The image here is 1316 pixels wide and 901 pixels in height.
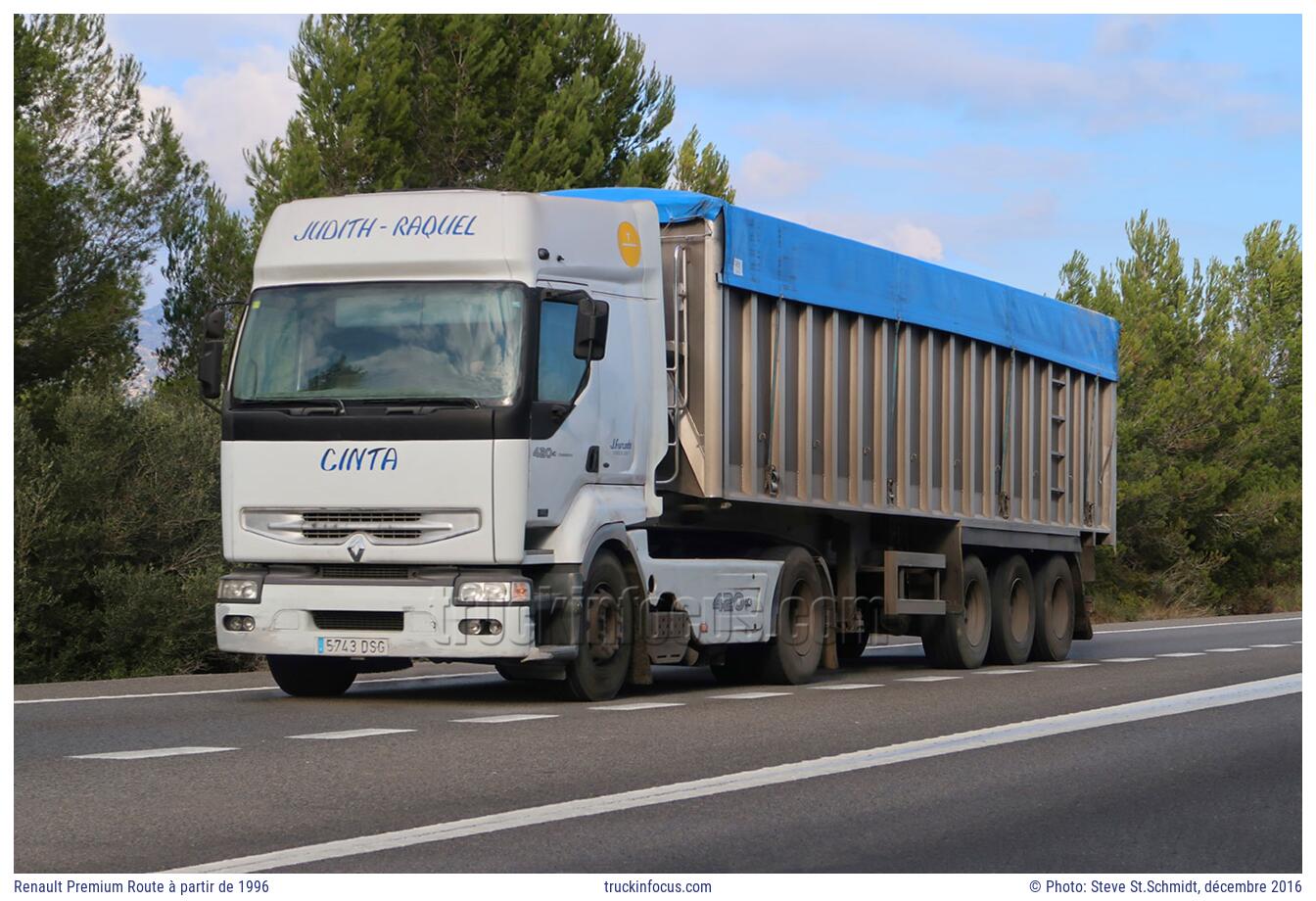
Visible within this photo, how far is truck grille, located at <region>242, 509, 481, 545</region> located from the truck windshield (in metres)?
0.72

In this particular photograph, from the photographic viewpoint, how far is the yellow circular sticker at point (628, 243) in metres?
14.1

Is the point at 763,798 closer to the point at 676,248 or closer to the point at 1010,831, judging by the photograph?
the point at 1010,831

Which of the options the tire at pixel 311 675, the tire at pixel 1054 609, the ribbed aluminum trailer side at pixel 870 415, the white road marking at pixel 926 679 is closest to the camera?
the tire at pixel 311 675

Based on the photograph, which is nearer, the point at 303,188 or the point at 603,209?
the point at 603,209

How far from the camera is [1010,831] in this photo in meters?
7.88

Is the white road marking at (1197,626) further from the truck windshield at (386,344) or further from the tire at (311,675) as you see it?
the truck windshield at (386,344)

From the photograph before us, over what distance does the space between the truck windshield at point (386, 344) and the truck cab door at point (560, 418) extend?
0.25 meters

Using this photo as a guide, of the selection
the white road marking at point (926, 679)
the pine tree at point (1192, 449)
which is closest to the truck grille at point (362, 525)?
the white road marking at point (926, 679)

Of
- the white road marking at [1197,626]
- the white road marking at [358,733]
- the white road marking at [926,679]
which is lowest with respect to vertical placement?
the white road marking at [1197,626]

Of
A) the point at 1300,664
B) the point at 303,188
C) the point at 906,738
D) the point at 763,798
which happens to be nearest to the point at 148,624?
the point at 303,188

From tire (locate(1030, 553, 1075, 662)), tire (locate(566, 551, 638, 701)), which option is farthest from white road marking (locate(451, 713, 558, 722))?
tire (locate(1030, 553, 1075, 662))

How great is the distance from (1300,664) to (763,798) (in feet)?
39.0

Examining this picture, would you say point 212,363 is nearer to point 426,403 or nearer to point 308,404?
point 308,404

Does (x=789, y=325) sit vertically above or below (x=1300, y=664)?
above
